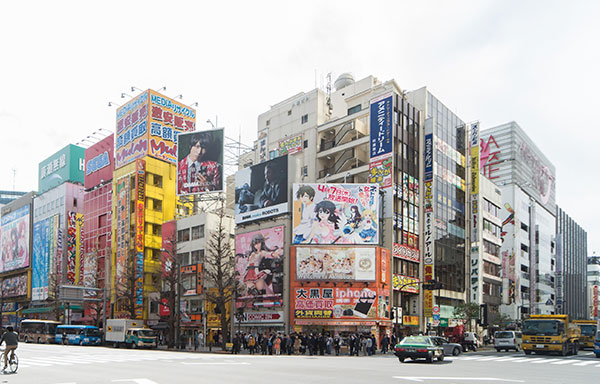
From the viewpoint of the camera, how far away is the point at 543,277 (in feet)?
358

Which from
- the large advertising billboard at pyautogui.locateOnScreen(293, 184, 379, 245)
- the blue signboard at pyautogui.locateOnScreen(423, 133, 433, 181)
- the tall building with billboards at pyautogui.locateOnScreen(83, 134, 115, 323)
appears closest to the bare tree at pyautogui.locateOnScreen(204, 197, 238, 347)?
the large advertising billboard at pyautogui.locateOnScreen(293, 184, 379, 245)

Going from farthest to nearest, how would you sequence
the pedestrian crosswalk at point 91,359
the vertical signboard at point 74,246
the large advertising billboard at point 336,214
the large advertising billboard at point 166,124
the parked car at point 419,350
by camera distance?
the vertical signboard at point 74,246 → the large advertising billboard at point 166,124 → the large advertising billboard at point 336,214 → the parked car at point 419,350 → the pedestrian crosswalk at point 91,359

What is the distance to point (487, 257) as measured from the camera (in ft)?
253

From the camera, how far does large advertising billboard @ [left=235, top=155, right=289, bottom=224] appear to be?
5622 centimetres

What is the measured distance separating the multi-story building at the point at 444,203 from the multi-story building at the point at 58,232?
1796 inches

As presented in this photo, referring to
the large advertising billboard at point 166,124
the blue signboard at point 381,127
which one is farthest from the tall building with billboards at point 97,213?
the blue signboard at point 381,127

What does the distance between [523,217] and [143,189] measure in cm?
Answer: 6693

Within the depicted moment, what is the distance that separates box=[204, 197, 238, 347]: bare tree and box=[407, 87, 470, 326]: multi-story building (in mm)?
20211

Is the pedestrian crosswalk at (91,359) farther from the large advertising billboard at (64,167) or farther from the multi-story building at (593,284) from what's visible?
the multi-story building at (593,284)

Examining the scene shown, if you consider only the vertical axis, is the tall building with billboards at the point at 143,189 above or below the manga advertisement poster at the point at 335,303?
above

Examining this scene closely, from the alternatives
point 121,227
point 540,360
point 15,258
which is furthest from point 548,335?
point 15,258

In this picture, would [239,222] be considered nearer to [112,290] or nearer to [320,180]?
[320,180]

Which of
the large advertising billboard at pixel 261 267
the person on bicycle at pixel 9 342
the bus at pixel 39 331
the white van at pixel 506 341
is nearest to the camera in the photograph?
the person on bicycle at pixel 9 342

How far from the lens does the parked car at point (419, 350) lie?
26.5 m
